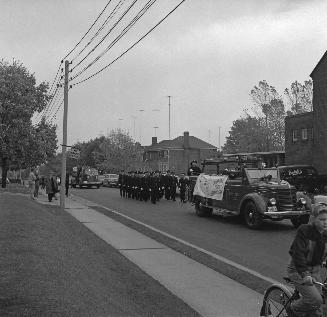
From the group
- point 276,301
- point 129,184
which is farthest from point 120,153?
point 276,301

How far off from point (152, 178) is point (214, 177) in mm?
9216

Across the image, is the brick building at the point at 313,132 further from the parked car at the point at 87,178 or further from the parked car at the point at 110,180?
the parked car at the point at 110,180

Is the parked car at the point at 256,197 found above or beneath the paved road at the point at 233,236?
above

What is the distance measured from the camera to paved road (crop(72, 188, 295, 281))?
1042cm

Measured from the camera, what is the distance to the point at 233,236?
14.1 metres

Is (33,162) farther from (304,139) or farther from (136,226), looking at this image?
(136,226)

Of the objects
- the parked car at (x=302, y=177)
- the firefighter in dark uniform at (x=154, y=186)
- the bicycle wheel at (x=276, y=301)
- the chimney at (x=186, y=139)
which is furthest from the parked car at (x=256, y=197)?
the chimney at (x=186, y=139)

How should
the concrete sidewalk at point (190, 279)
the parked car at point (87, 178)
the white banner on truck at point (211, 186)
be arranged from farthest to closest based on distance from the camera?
the parked car at point (87, 178) → the white banner on truck at point (211, 186) → the concrete sidewalk at point (190, 279)

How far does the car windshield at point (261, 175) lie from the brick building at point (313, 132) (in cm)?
2316

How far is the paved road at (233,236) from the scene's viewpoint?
1042cm

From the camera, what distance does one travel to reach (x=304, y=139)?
42.8 m

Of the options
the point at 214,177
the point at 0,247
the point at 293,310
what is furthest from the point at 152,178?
the point at 293,310

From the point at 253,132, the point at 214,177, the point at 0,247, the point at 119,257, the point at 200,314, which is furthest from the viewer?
the point at 253,132

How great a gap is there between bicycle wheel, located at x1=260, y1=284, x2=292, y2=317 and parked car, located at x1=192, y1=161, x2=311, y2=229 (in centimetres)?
955
